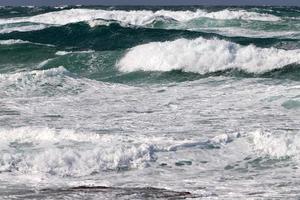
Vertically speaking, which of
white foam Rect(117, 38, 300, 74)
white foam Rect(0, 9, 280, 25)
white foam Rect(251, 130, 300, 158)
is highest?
white foam Rect(251, 130, 300, 158)

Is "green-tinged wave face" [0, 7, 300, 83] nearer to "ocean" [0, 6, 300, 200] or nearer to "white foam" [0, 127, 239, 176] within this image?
"ocean" [0, 6, 300, 200]

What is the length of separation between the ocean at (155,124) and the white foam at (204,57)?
1.9 inches

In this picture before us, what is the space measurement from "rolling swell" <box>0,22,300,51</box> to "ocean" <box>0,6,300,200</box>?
72.4 inches

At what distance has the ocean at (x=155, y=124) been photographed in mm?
10172

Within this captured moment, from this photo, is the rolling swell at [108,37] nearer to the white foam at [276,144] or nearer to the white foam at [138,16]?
the white foam at [138,16]

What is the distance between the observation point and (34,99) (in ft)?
60.1

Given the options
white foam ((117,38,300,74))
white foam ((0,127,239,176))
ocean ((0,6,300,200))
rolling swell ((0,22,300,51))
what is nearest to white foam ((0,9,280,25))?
rolling swell ((0,22,300,51))

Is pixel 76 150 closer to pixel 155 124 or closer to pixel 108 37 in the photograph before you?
pixel 155 124

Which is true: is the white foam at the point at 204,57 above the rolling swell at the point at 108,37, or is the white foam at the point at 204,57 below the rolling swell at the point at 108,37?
above

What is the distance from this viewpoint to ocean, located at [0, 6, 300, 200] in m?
10.2

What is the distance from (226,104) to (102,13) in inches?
1739

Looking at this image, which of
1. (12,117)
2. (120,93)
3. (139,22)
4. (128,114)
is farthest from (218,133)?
(139,22)

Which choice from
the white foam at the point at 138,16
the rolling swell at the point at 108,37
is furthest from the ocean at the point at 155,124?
the white foam at the point at 138,16

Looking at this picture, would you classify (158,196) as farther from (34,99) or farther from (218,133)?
(34,99)
